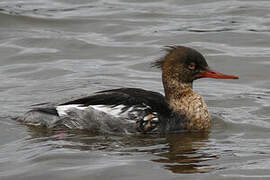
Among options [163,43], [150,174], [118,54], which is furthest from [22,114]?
[163,43]

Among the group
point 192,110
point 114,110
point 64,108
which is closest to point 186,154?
point 192,110

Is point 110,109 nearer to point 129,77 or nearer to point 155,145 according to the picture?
point 155,145

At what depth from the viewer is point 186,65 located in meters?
9.59

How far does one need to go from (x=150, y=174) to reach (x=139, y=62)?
613 cm

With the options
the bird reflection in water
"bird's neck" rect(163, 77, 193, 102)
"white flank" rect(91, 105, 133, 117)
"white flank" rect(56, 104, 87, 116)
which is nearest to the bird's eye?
"bird's neck" rect(163, 77, 193, 102)

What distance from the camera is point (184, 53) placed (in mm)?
9578

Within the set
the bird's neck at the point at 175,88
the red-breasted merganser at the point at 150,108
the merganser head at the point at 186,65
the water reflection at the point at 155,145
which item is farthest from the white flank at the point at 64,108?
the merganser head at the point at 186,65

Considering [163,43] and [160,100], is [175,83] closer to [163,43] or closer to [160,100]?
[160,100]

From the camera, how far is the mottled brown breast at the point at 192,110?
377 inches

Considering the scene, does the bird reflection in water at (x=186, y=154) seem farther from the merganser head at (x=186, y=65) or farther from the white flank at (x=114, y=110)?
the merganser head at (x=186, y=65)

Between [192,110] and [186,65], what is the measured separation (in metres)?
0.64

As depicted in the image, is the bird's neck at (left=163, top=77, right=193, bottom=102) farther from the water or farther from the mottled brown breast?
the water

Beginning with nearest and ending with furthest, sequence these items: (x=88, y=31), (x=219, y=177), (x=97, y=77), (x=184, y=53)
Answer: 1. (x=219, y=177)
2. (x=184, y=53)
3. (x=97, y=77)
4. (x=88, y=31)

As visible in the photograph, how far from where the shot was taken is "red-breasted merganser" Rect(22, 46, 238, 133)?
9.40 m
